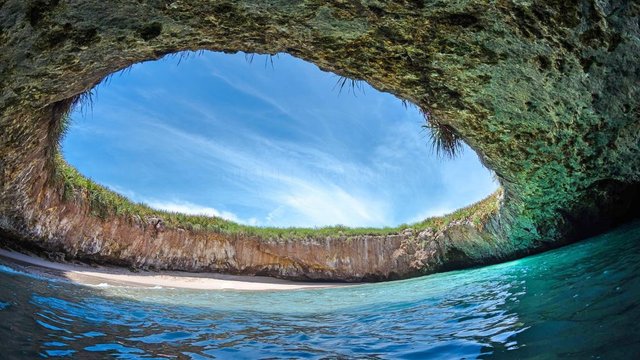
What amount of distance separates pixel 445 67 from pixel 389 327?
4.40 metres

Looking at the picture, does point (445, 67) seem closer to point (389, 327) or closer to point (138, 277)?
point (389, 327)

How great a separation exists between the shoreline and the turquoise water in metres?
4.65

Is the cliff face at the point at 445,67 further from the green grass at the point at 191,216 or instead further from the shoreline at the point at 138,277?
the green grass at the point at 191,216

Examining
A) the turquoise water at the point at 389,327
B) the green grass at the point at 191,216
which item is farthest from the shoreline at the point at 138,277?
the turquoise water at the point at 389,327

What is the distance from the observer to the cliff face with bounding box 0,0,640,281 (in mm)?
5359

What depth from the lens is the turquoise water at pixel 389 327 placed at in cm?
348

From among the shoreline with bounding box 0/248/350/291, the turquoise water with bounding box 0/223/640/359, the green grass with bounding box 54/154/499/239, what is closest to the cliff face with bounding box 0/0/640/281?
the shoreline with bounding box 0/248/350/291

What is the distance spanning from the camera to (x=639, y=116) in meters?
6.75

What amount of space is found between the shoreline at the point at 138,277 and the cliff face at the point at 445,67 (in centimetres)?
98

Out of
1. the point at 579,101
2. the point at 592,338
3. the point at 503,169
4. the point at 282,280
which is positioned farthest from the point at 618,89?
the point at 282,280

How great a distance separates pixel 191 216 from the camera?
1819 cm

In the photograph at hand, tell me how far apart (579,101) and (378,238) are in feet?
42.8

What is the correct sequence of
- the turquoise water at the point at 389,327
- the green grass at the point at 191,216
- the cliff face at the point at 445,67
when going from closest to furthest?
1. the turquoise water at the point at 389,327
2. the cliff face at the point at 445,67
3. the green grass at the point at 191,216

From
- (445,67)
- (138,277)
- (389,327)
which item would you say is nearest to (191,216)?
(138,277)
